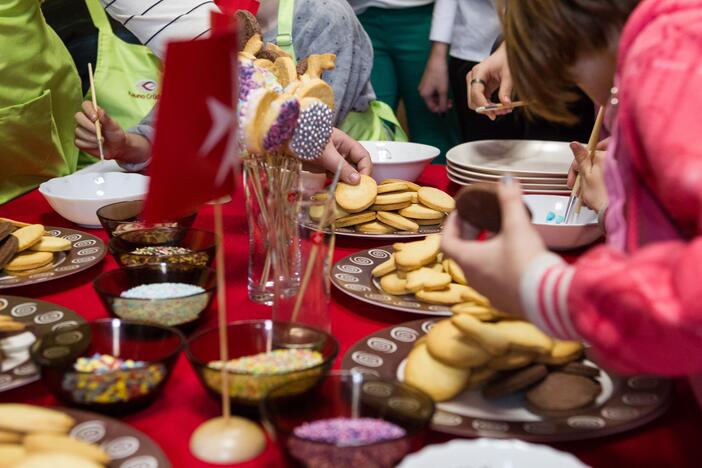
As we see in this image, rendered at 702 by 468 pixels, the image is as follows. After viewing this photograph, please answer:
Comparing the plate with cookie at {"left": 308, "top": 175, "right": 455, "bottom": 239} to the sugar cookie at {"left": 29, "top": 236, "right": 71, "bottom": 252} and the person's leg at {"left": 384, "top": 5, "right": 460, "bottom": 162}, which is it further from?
the person's leg at {"left": 384, "top": 5, "right": 460, "bottom": 162}

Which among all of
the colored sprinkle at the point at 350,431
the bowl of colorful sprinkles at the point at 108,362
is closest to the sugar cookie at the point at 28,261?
the bowl of colorful sprinkles at the point at 108,362

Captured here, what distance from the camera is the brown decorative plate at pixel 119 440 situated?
29.2 inches

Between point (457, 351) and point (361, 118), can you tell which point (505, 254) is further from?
point (361, 118)

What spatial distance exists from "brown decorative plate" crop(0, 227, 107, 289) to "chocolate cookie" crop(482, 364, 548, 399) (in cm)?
75

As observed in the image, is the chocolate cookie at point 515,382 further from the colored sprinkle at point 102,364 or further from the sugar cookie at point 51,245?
the sugar cookie at point 51,245

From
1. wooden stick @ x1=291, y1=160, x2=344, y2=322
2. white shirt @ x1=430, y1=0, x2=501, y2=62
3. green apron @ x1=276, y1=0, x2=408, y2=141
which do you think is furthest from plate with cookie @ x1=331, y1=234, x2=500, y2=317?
white shirt @ x1=430, y1=0, x2=501, y2=62

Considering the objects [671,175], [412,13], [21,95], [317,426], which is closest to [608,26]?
[671,175]

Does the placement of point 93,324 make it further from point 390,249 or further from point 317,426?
point 390,249

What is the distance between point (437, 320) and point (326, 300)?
157mm

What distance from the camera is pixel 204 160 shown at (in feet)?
2.63

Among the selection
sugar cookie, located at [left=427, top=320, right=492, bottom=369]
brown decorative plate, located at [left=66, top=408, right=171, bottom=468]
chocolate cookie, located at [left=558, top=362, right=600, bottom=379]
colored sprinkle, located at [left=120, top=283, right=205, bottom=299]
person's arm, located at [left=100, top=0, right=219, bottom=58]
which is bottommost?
colored sprinkle, located at [left=120, top=283, right=205, bottom=299]

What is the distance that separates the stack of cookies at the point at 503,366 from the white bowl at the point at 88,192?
88 centimetres

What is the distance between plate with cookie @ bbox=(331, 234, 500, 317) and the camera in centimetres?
117

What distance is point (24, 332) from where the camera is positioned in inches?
40.2
